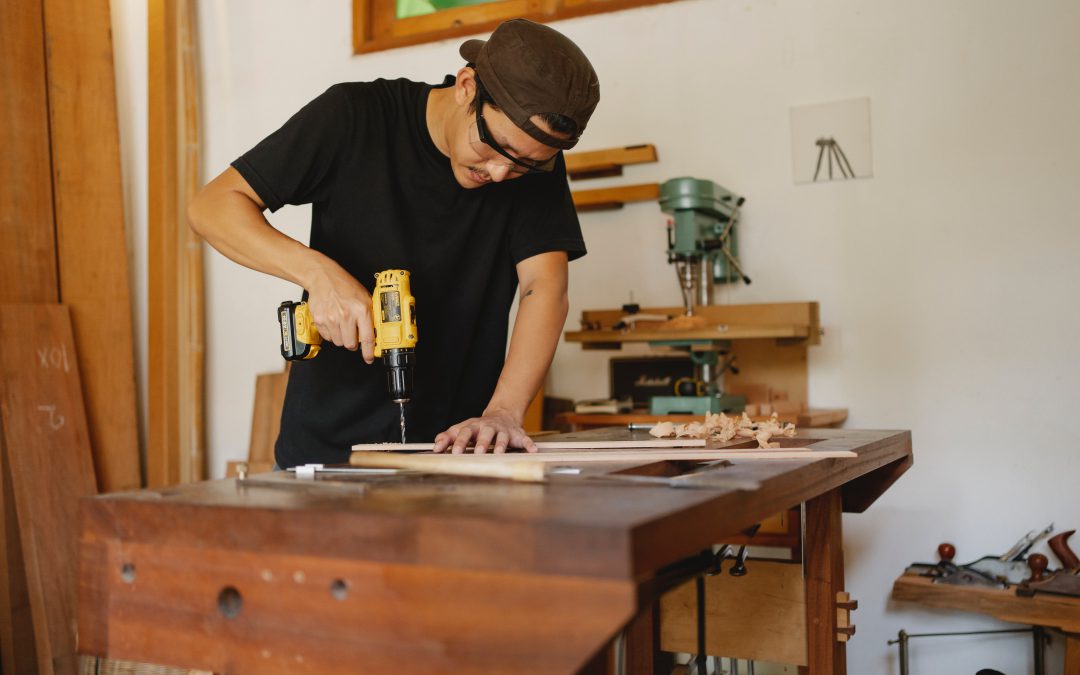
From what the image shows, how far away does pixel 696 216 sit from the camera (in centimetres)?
308

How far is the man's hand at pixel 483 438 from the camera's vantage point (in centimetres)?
155

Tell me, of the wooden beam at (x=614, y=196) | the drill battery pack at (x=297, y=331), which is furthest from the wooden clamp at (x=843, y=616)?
the wooden beam at (x=614, y=196)

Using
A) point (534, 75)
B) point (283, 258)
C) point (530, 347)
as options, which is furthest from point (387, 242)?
point (534, 75)

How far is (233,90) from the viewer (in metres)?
4.29

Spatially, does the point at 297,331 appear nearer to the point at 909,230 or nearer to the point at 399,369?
the point at 399,369

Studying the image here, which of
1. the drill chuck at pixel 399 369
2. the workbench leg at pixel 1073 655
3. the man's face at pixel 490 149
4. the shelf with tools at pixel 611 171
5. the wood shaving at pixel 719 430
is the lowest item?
the workbench leg at pixel 1073 655

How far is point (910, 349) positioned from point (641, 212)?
1.08 metres

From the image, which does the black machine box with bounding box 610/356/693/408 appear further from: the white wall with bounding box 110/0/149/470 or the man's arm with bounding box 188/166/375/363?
the white wall with bounding box 110/0/149/470

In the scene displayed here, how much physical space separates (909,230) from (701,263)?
2.30ft

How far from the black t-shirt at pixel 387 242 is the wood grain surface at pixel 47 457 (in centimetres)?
176

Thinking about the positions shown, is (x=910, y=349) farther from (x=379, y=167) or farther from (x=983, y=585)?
(x=379, y=167)

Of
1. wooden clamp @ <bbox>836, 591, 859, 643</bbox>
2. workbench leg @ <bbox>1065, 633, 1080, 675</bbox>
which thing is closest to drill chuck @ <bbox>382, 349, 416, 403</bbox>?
wooden clamp @ <bbox>836, 591, 859, 643</bbox>

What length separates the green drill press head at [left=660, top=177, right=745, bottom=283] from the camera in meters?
3.04

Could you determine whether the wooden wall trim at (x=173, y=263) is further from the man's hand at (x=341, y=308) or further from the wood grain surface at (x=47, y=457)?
the man's hand at (x=341, y=308)
